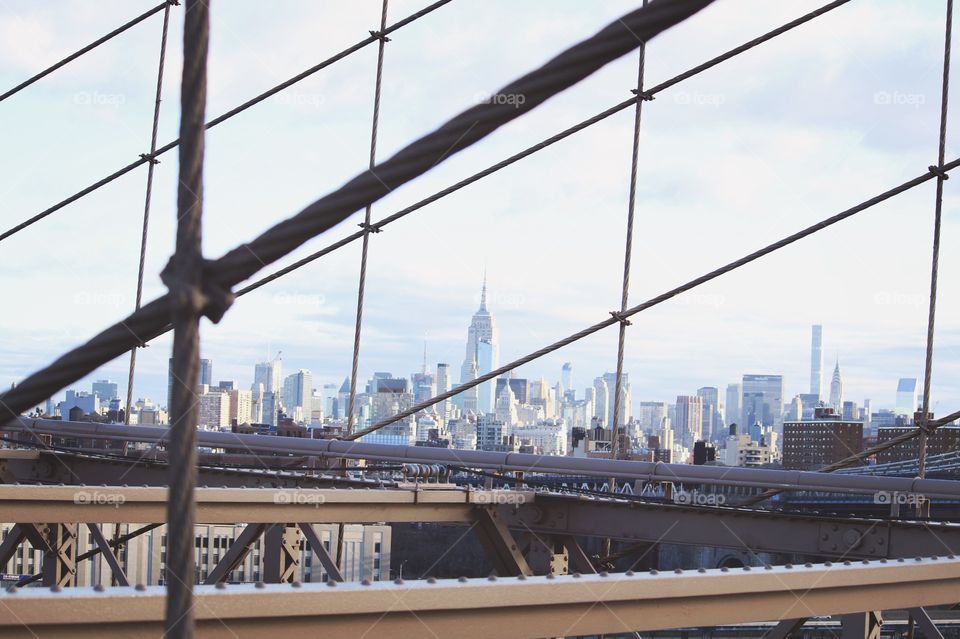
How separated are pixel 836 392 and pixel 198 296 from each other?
10.4m

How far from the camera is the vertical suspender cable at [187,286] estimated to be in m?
0.94

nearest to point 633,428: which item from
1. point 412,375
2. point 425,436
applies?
point 412,375

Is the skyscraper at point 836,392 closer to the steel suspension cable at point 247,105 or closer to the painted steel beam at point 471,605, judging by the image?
the steel suspension cable at point 247,105

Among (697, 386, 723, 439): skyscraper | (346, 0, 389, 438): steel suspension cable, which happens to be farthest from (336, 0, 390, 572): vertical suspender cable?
(697, 386, 723, 439): skyscraper

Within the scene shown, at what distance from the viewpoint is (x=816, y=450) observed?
6.97m

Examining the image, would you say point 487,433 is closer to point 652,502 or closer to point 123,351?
point 652,502

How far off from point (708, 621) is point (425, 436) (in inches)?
242

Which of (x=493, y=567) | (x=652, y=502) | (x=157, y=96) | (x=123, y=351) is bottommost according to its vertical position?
(x=493, y=567)

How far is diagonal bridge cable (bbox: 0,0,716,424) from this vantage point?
0.94 meters

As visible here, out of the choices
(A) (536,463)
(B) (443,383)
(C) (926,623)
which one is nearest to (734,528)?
(A) (536,463)

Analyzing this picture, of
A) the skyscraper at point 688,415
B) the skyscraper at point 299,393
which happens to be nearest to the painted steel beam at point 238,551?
the skyscraper at point 299,393

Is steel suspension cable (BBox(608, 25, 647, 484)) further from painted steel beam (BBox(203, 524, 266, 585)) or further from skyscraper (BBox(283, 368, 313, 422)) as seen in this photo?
skyscraper (BBox(283, 368, 313, 422))

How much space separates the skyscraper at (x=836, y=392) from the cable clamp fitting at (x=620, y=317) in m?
3.90

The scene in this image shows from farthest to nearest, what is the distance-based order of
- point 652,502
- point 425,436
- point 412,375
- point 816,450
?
1. point 412,375
2. point 425,436
3. point 816,450
4. point 652,502
